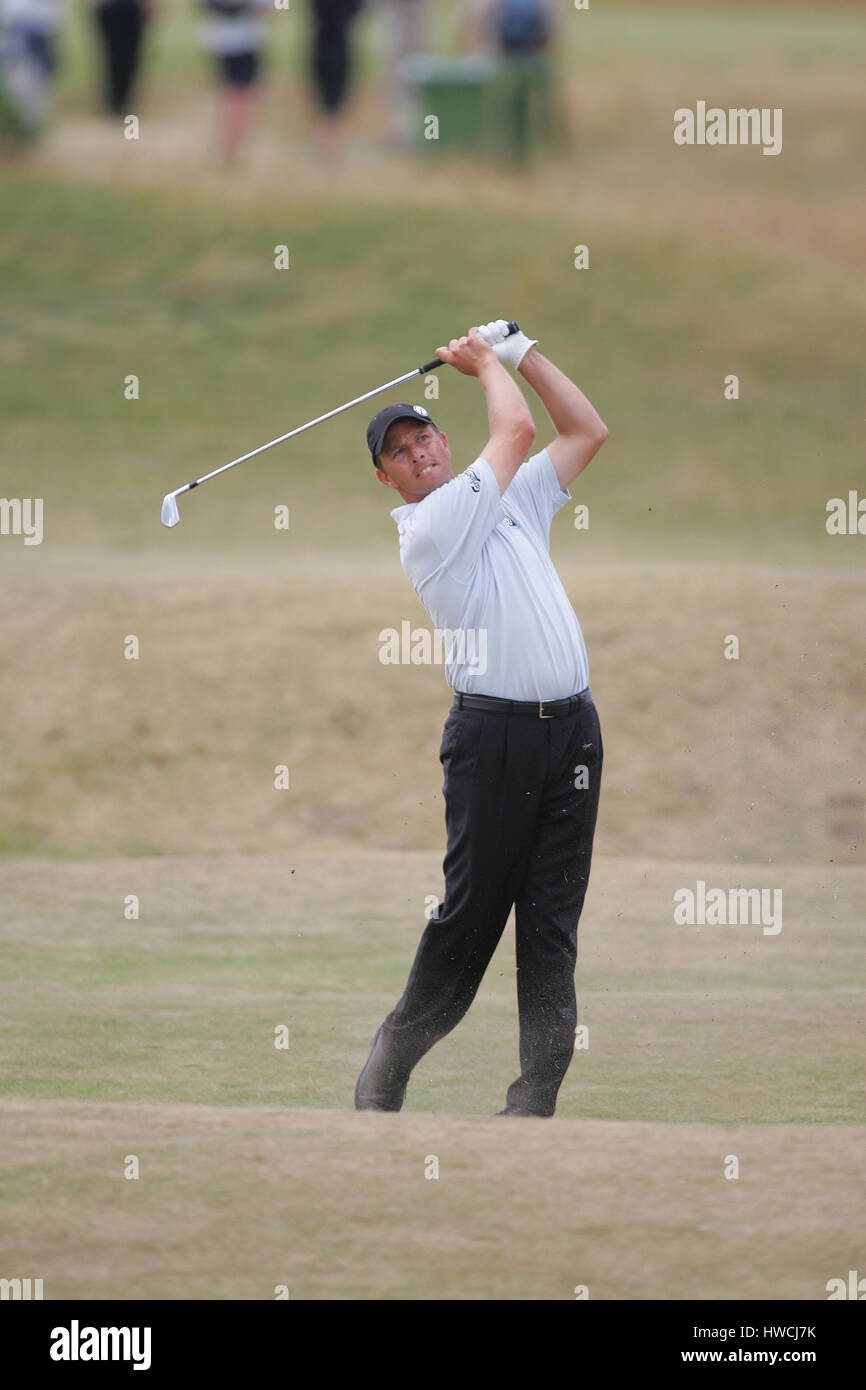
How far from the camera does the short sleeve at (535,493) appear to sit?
21.3 feet

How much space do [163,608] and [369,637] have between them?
5.25 feet

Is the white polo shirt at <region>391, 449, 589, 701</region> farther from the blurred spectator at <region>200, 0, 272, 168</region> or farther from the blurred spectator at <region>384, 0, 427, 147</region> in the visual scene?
the blurred spectator at <region>384, 0, 427, 147</region>

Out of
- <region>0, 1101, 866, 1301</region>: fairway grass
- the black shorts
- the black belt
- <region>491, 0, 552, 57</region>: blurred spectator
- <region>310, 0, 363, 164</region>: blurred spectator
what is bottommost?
<region>0, 1101, 866, 1301</region>: fairway grass

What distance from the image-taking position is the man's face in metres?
6.43

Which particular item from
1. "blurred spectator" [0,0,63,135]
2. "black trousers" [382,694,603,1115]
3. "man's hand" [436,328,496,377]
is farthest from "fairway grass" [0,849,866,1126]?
"blurred spectator" [0,0,63,135]

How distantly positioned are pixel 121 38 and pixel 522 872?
68.2ft

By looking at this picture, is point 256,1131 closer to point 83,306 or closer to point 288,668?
point 288,668

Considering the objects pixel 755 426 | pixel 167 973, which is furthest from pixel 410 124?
pixel 167 973

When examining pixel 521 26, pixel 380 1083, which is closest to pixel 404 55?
pixel 521 26

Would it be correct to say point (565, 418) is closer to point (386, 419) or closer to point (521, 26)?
point (386, 419)

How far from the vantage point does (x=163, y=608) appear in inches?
579

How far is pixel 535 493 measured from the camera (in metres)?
6.56

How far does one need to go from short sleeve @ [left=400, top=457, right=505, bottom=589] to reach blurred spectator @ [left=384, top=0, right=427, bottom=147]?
70.0ft

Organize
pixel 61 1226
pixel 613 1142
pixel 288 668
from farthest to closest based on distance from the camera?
pixel 288 668 < pixel 613 1142 < pixel 61 1226
